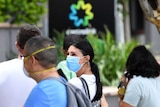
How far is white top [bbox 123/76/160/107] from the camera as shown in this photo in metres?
5.18

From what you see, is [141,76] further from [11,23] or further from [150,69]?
[11,23]

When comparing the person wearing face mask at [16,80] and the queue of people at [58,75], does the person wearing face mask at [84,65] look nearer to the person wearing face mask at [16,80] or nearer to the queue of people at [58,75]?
the queue of people at [58,75]

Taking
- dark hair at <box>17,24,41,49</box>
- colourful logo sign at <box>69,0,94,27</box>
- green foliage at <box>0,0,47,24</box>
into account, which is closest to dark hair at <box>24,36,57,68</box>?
dark hair at <box>17,24,41,49</box>

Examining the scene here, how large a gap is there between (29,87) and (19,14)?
243 inches

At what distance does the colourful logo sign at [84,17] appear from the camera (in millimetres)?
11000

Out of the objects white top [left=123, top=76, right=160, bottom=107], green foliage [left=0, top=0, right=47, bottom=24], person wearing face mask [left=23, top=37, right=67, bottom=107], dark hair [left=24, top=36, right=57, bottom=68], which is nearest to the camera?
person wearing face mask [left=23, top=37, right=67, bottom=107]

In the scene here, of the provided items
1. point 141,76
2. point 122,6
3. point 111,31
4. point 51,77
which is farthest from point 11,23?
point 51,77

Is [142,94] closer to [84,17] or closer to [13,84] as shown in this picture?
[13,84]

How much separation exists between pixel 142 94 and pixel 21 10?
5.82 meters

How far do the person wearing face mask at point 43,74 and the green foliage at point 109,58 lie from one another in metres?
6.16

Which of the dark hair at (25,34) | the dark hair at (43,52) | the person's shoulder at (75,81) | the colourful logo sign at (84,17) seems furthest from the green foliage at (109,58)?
the dark hair at (43,52)

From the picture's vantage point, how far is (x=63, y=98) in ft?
12.0

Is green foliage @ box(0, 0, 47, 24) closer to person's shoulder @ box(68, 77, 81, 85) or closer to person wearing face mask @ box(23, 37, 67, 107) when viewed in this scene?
person's shoulder @ box(68, 77, 81, 85)

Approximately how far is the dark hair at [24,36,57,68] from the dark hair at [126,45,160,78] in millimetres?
1703
